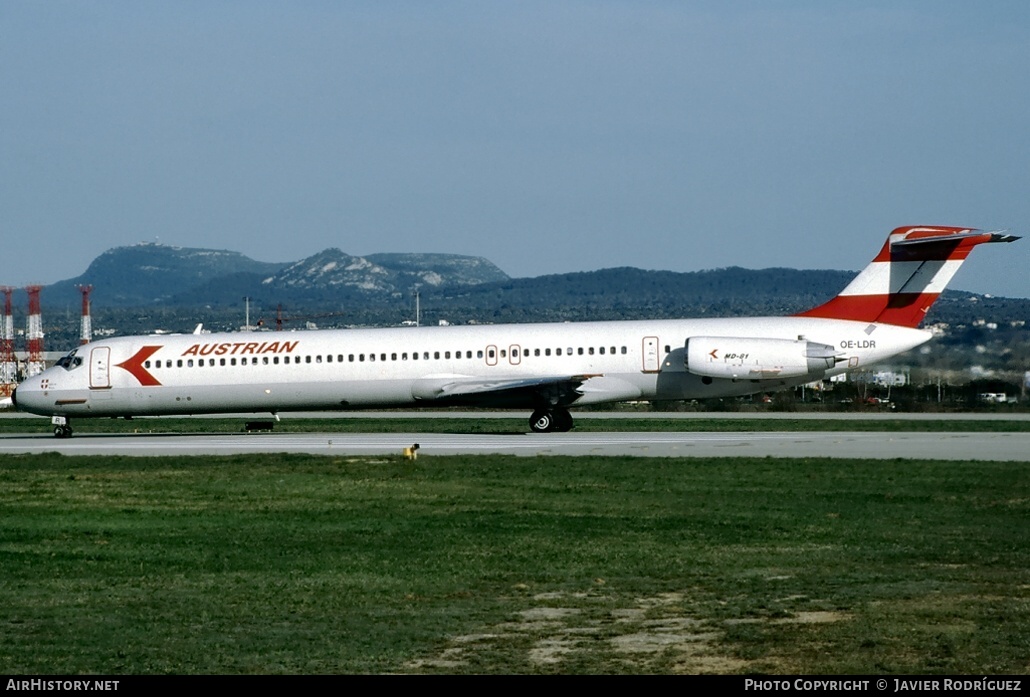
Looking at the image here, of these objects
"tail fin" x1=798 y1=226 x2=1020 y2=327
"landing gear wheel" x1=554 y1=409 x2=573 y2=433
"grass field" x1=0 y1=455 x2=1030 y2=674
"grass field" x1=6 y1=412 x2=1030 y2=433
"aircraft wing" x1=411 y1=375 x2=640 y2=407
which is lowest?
"grass field" x1=0 y1=455 x2=1030 y2=674

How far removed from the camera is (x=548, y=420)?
41.3 meters

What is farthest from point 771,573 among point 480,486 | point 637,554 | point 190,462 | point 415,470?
point 190,462

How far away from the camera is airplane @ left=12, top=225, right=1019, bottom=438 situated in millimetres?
39156

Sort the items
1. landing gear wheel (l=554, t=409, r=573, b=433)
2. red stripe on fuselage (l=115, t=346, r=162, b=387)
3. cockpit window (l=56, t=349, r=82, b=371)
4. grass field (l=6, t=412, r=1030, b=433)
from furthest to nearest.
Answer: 1. grass field (l=6, t=412, r=1030, b=433)
2. cockpit window (l=56, t=349, r=82, b=371)
3. red stripe on fuselage (l=115, t=346, r=162, b=387)
4. landing gear wheel (l=554, t=409, r=573, b=433)

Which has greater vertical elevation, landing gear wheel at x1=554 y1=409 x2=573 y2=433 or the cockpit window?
the cockpit window

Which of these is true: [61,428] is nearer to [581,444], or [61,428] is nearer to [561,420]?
[561,420]

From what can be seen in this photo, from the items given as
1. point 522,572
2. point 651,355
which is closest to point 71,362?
point 651,355

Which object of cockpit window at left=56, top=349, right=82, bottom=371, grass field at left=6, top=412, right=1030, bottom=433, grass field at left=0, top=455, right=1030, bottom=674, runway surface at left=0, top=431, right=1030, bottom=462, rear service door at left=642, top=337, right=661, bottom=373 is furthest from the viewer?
grass field at left=6, top=412, right=1030, bottom=433

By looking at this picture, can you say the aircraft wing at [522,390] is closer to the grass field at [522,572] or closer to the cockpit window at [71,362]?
the cockpit window at [71,362]

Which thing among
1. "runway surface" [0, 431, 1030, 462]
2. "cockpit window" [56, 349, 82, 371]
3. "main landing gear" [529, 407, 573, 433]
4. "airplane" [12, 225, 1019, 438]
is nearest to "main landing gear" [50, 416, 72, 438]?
"airplane" [12, 225, 1019, 438]

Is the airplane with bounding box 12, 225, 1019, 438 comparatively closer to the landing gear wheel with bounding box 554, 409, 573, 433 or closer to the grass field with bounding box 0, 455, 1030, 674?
the landing gear wheel with bounding box 554, 409, 573, 433

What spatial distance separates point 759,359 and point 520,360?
724 centimetres

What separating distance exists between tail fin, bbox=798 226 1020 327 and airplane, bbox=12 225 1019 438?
0.03 meters

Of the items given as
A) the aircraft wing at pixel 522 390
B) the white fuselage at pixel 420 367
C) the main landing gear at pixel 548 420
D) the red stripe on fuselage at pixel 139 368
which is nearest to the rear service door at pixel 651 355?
the white fuselage at pixel 420 367
